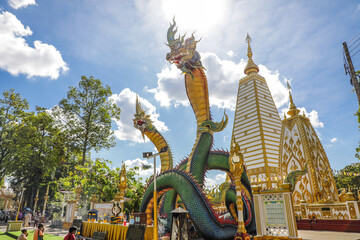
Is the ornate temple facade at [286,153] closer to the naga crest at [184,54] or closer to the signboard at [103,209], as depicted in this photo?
the naga crest at [184,54]

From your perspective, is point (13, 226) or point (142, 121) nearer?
point (13, 226)

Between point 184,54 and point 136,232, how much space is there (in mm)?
11096

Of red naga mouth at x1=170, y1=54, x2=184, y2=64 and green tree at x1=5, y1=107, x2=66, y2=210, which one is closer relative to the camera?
red naga mouth at x1=170, y1=54, x2=184, y2=64

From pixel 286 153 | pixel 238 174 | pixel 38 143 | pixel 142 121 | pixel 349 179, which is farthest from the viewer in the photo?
pixel 349 179

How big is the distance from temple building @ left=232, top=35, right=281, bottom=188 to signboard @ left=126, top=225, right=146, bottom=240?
18743mm

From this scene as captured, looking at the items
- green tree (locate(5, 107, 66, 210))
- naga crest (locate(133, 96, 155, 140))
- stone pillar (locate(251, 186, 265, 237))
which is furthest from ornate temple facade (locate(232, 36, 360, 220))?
green tree (locate(5, 107, 66, 210))

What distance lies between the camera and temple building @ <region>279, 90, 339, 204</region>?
1989 centimetres

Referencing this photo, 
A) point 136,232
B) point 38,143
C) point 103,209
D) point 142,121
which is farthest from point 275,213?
point 38,143

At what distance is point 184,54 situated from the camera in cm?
1538

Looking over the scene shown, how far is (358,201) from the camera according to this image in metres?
15.2

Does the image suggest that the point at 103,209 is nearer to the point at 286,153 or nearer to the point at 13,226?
the point at 13,226

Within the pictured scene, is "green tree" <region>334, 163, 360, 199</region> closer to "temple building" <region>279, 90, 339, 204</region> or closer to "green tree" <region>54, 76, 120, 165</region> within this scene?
"temple building" <region>279, 90, 339, 204</region>

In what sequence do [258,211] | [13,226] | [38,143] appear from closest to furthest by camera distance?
[258,211] < [13,226] < [38,143]

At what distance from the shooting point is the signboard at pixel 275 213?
8.48 metres
